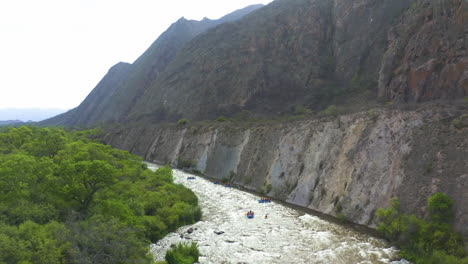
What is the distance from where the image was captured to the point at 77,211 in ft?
80.9

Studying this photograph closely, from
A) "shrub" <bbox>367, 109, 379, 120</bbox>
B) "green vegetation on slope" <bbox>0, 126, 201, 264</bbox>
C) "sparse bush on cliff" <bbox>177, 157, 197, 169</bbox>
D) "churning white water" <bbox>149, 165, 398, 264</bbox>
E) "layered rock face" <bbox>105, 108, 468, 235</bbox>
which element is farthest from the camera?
"sparse bush on cliff" <bbox>177, 157, 197, 169</bbox>

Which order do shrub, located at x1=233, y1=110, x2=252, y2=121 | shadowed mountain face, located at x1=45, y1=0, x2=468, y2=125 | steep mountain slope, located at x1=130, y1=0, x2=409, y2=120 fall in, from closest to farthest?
1. shadowed mountain face, located at x1=45, y1=0, x2=468, y2=125
2. steep mountain slope, located at x1=130, y1=0, x2=409, y2=120
3. shrub, located at x1=233, y1=110, x2=252, y2=121

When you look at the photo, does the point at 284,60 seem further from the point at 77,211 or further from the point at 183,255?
the point at 183,255

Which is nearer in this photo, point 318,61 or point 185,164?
point 185,164

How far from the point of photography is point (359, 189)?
30906 millimetres

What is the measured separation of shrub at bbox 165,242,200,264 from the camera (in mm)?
20453

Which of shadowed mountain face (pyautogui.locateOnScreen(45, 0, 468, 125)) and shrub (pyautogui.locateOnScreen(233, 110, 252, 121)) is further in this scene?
shrub (pyautogui.locateOnScreen(233, 110, 252, 121))

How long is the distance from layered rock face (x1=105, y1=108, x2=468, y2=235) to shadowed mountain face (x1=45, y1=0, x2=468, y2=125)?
63.0ft

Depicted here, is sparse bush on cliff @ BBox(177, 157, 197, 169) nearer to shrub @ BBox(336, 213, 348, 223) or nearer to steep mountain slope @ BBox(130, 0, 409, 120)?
steep mountain slope @ BBox(130, 0, 409, 120)

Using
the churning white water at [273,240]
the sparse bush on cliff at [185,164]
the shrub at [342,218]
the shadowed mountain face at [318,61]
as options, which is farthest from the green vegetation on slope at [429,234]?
the sparse bush on cliff at [185,164]

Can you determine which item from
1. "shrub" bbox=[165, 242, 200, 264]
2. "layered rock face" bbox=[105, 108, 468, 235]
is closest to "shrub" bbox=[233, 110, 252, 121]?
"layered rock face" bbox=[105, 108, 468, 235]

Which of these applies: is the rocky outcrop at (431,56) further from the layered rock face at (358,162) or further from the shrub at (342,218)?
the shrub at (342,218)

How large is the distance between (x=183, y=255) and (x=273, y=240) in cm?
782

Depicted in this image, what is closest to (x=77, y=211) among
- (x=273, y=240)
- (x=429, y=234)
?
(x=273, y=240)
